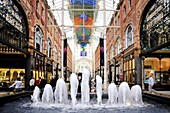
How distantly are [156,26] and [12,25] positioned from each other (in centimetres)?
1149

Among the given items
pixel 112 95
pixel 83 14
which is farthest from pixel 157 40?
pixel 83 14

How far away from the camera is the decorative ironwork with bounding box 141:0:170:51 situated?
1736 cm

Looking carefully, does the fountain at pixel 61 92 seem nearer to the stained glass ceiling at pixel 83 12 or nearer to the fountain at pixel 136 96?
the fountain at pixel 136 96

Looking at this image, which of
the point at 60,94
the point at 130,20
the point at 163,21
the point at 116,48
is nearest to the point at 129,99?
the point at 60,94

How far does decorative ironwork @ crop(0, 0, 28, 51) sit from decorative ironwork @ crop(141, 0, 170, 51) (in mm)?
10924

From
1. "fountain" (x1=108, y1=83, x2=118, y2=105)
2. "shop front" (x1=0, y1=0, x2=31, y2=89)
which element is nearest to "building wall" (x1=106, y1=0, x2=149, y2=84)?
"fountain" (x1=108, y1=83, x2=118, y2=105)

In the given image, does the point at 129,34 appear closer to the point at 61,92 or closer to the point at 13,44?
the point at 13,44

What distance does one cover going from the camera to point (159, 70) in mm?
26562

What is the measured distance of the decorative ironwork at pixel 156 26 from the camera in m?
17.4

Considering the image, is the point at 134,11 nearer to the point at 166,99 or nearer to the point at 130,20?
the point at 130,20

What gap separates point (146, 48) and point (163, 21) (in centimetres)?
500

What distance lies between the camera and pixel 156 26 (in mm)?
19734

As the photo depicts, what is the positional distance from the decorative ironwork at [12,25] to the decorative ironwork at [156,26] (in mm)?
10924

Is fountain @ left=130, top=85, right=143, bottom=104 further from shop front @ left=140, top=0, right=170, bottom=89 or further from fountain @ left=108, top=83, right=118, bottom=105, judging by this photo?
shop front @ left=140, top=0, right=170, bottom=89
